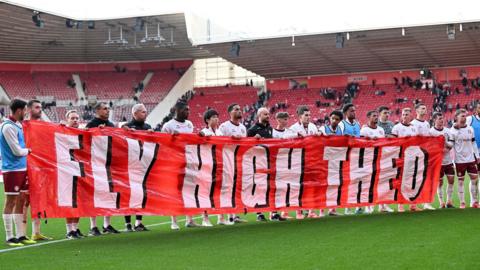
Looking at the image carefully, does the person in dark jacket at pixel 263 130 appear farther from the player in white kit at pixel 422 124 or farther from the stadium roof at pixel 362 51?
the stadium roof at pixel 362 51

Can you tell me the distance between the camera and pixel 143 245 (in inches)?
307

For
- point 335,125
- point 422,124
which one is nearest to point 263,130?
point 335,125

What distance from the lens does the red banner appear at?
828 cm

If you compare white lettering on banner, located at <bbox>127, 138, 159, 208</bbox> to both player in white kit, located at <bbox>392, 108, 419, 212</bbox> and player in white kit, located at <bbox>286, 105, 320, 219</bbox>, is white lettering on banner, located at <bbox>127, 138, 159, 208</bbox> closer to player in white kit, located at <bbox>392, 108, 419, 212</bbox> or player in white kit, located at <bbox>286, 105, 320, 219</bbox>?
player in white kit, located at <bbox>286, 105, 320, 219</bbox>

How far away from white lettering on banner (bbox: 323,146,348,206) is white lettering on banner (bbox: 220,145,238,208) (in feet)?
4.98

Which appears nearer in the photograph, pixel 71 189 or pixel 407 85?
pixel 71 189

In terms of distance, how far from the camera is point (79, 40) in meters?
42.9

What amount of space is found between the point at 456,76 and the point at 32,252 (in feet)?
122

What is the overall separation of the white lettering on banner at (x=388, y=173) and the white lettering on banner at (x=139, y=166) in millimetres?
3662

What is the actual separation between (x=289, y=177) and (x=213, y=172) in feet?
4.05

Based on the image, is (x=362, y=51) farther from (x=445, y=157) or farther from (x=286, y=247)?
(x=286, y=247)

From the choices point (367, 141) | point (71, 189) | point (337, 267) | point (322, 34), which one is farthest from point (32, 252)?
point (322, 34)

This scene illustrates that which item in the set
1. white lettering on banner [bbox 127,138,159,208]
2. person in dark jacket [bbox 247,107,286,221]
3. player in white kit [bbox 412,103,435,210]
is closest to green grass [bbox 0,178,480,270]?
white lettering on banner [bbox 127,138,159,208]

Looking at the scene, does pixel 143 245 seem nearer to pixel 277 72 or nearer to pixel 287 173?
pixel 287 173
